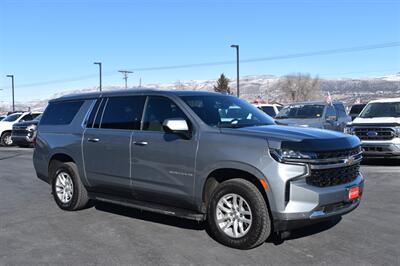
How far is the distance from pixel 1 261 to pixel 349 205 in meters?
3.90

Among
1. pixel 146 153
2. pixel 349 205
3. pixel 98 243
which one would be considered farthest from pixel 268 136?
pixel 98 243

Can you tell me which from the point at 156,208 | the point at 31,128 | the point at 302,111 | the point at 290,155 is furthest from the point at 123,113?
the point at 31,128

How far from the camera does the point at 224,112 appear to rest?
6066 millimetres

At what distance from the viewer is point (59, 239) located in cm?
575

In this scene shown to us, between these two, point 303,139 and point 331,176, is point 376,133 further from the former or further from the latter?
point 303,139

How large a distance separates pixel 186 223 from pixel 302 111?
1012 centimetres

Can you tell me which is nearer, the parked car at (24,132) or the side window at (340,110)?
the side window at (340,110)

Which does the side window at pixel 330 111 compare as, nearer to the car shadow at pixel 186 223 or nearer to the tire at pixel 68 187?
the car shadow at pixel 186 223

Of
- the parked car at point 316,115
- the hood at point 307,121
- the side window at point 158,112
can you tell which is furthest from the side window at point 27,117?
the side window at point 158,112

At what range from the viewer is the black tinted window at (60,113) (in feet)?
24.3

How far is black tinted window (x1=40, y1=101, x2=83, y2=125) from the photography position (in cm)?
742

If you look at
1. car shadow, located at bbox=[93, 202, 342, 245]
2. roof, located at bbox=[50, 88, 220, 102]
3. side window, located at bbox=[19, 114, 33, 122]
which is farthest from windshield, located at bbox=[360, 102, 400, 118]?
side window, located at bbox=[19, 114, 33, 122]

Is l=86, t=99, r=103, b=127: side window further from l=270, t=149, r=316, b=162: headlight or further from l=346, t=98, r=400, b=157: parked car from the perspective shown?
l=346, t=98, r=400, b=157: parked car

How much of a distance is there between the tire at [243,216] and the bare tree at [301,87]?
126 meters
